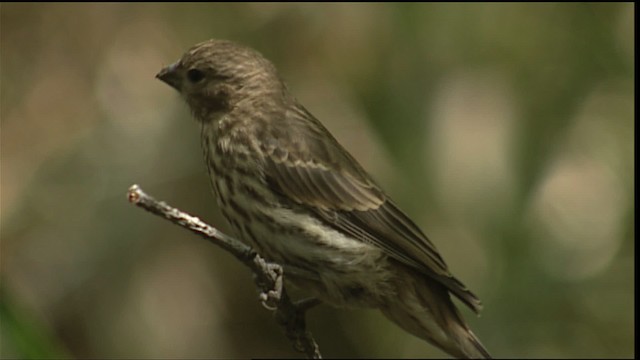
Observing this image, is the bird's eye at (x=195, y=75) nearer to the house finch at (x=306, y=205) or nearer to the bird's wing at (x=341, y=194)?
the house finch at (x=306, y=205)

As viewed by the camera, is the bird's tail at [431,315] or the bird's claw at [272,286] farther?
the bird's tail at [431,315]

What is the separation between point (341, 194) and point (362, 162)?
1559 millimetres

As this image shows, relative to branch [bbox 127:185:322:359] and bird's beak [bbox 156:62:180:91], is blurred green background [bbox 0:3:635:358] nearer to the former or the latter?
bird's beak [bbox 156:62:180:91]

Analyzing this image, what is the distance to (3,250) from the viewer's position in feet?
16.9

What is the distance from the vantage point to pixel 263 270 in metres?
2.79

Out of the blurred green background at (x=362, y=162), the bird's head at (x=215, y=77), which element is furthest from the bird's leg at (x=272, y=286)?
the blurred green background at (x=362, y=162)

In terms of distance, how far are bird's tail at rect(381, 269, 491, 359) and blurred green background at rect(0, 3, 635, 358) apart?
1.17 meters

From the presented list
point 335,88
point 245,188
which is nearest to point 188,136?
point 335,88

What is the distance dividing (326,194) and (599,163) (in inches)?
81.9

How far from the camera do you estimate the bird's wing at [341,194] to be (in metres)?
3.47

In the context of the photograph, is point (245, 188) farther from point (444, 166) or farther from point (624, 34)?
point (624, 34)

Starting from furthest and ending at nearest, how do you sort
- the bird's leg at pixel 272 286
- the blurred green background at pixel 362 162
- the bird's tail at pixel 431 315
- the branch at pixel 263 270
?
the blurred green background at pixel 362 162 < the bird's tail at pixel 431 315 < the bird's leg at pixel 272 286 < the branch at pixel 263 270

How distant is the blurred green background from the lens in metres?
5.04

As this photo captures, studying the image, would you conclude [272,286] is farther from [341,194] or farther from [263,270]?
[341,194]
